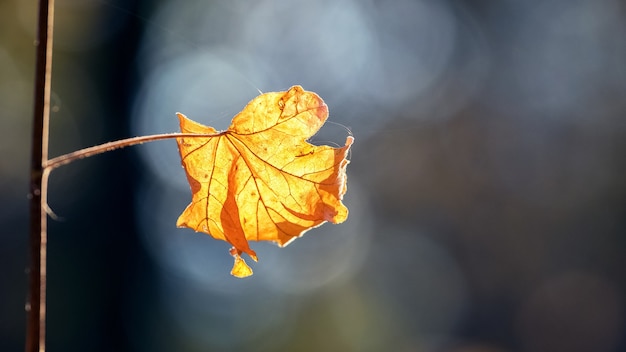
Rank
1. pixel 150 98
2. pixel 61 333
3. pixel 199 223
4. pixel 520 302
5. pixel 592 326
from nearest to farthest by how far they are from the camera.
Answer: pixel 199 223, pixel 61 333, pixel 592 326, pixel 520 302, pixel 150 98

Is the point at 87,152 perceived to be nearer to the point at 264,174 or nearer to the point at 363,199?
the point at 264,174

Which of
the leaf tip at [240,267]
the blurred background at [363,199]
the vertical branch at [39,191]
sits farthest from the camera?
the blurred background at [363,199]

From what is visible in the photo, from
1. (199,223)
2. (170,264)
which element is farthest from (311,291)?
(199,223)

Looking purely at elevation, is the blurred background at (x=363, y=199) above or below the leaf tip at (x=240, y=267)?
above

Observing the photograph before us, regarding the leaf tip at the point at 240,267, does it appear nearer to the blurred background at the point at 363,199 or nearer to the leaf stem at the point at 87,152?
the leaf stem at the point at 87,152

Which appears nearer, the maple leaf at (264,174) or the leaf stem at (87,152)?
the leaf stem at (87,152)

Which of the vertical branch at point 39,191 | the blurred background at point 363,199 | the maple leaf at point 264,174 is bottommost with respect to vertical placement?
the vertical branch at point 39,191

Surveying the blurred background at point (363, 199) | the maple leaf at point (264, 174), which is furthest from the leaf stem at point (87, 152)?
the blurred background at point (363, 199)

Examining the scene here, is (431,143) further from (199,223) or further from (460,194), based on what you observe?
(199,223)
